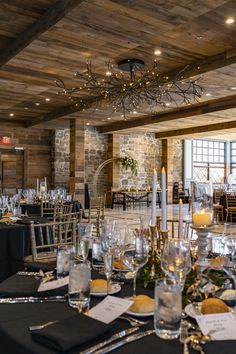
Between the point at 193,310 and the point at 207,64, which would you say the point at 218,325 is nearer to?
the point at 193,310

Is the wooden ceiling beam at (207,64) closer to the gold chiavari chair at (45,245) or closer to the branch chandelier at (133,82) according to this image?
the branch chandelier at (133,82)

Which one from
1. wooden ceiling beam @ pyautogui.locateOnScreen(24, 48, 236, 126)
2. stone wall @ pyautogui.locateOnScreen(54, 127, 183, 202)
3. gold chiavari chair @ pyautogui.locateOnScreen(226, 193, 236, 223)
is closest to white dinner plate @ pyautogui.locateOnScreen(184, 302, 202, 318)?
wooden ceiling beam @ pyautogui.locateOnScreen(24, 48, 236, 126)

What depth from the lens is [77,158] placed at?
439 inches

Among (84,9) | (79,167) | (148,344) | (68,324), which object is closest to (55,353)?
(68,324)

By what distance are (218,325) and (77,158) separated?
33.3 feet

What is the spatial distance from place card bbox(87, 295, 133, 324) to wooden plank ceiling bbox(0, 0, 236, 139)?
3347 mm

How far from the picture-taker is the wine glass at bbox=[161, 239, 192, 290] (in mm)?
1449

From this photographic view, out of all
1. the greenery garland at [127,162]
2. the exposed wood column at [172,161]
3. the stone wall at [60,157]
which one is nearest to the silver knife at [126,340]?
the stone wall at [60,157]

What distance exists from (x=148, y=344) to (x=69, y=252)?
0.83 meters

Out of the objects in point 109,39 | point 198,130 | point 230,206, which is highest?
point 198,130

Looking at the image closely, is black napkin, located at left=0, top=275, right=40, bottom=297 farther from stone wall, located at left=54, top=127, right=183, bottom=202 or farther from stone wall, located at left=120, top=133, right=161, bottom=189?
stone wall, located at left=120, top=133, right=161, bottom=189

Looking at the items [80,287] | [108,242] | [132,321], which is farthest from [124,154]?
[132,321]

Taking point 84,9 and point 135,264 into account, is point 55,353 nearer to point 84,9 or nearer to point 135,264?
point 135,264

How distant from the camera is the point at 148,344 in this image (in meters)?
1.12
